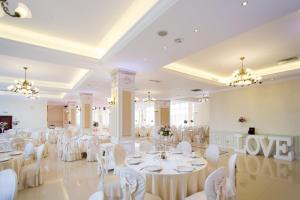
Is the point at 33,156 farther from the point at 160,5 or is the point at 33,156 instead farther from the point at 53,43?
the point at 160,5

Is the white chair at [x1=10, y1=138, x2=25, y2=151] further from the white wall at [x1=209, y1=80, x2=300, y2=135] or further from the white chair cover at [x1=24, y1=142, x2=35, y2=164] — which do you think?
the white wall at [x1=209, y1=80, x2=300, y2=135]

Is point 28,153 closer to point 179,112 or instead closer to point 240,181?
point 240,181

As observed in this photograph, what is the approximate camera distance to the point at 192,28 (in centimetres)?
298

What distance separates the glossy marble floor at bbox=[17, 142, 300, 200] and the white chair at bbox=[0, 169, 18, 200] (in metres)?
1.75

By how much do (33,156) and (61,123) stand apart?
16.7 m

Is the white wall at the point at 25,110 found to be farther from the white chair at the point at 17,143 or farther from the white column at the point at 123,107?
the white column at the point at 123,107

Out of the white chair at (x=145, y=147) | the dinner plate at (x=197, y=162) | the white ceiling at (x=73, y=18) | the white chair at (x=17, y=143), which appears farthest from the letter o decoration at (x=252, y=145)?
the white chair at (x=17, y=143)

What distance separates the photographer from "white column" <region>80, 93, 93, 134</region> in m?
10.2

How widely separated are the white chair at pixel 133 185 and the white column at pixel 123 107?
288cm

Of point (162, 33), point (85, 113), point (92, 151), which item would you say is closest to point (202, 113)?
point (85, 113)

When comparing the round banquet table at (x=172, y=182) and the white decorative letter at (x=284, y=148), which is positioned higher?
the round banquet table at (x=172, y=182)

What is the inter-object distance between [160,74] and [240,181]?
162 inches

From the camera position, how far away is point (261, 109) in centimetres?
821

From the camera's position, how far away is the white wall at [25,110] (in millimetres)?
13617
